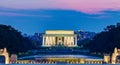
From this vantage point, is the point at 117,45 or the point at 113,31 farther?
the point at 113,31

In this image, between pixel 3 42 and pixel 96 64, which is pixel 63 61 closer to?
pixel 96 64

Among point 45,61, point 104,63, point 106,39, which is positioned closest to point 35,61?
point 45,61

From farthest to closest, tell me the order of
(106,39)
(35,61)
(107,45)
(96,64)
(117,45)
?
(106,39), (107,45), (117,45), (35,61), (96,64)

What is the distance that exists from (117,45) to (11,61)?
32.5 metres

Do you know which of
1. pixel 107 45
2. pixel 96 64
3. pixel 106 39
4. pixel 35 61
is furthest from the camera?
pixel 106 39

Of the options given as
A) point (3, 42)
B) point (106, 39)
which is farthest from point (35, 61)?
point (106, 39)

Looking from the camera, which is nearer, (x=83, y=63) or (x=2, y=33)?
(x=83, y=63)

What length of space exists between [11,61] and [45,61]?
257 inches

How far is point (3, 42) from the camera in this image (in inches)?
5276

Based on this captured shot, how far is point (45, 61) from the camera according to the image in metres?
110

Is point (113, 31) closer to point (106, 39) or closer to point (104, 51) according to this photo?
point (106, 39)

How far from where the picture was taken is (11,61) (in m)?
105

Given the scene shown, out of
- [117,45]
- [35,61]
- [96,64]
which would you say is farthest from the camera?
[117,45]

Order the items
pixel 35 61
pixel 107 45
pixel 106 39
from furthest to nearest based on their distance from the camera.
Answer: pixel 106 39, pixel 107 45, pixel 35 61
